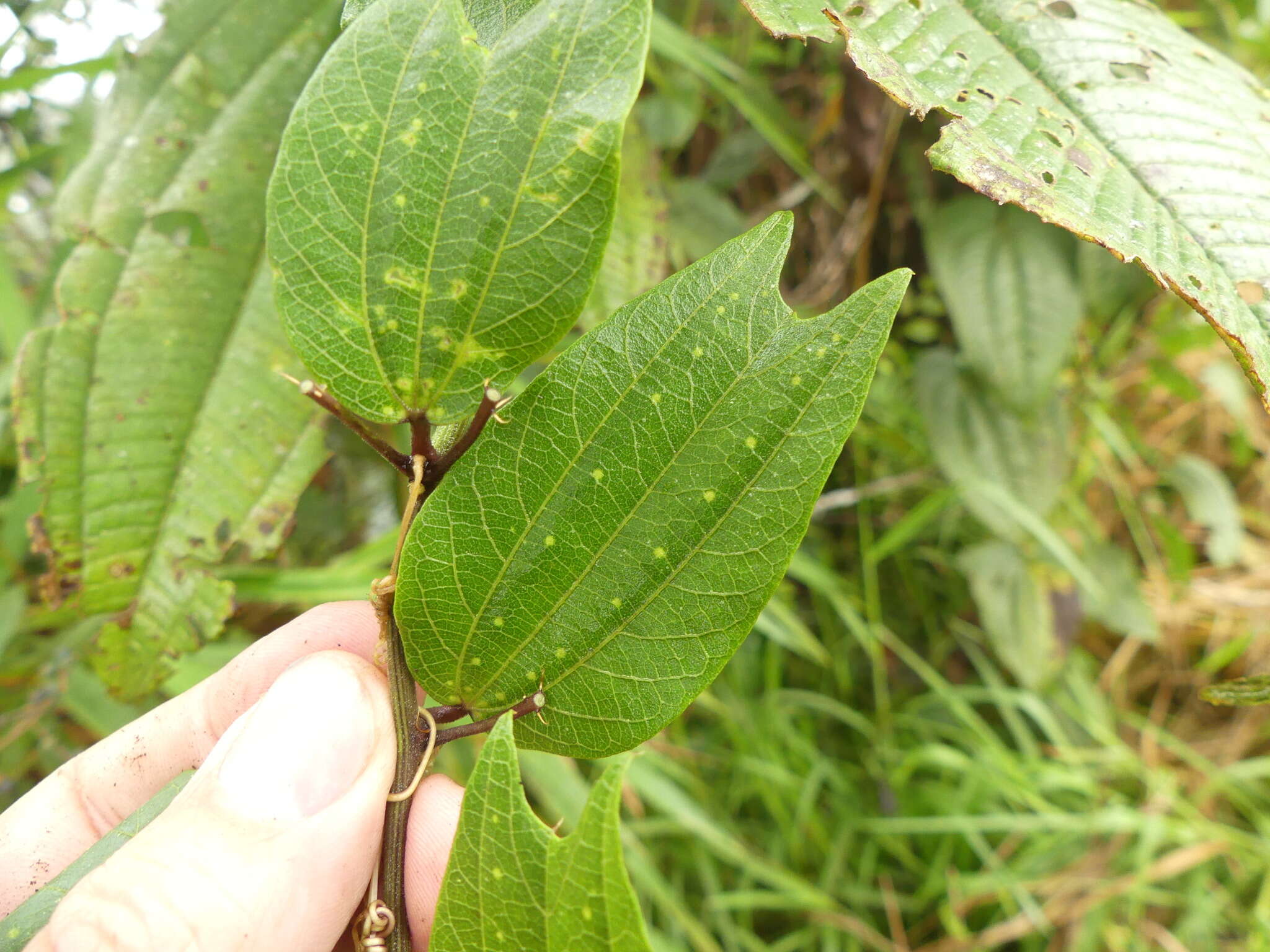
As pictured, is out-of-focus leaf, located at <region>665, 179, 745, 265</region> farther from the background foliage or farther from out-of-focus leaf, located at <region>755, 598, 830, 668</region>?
out-of-focus leaf, located at <region>755, 598, 830, 668</region>

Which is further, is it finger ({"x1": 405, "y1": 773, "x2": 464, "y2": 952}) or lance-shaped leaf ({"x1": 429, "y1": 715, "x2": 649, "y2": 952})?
finger ({"x1": 405, "y1": 773, "x2": 464, "y2": 952})

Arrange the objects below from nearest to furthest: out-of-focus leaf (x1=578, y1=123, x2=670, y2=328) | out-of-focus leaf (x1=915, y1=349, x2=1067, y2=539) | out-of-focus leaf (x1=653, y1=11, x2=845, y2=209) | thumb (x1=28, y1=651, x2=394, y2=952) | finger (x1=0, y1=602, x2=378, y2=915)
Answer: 1. thumb (x1=28, y1=651, x2=394, y2=952)
2. finger (x1=0, y1=602, x2=378, y2=915)
3. out-of-focus leaf (x1=578, y1=123, x2=670, y2=328)
4. out-of-focus leaf (x1=653, y1=11, x2=845, y2=209)
5. out-of-focus leaf (x1=915, y1=349, x2=1067, y2=539)

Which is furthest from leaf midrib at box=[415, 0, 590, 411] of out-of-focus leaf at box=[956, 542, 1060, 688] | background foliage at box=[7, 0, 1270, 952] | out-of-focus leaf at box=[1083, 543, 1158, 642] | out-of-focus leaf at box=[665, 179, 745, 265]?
out-of-focus leaf at box=[1083, 543, 1158, 642]

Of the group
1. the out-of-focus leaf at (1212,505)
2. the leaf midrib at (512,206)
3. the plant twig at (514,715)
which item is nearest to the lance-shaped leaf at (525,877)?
the plant twig at (514,715)

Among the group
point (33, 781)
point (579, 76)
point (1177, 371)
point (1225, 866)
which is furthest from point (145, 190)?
point (1225, 866)

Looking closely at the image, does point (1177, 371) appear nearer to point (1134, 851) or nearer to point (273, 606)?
point (1134, 851)

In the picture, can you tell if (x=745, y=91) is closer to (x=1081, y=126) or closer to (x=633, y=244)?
(x=633, y=244)

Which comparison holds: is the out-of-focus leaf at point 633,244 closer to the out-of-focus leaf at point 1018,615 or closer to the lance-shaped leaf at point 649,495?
the lance-shaped leaf at point 649,495
